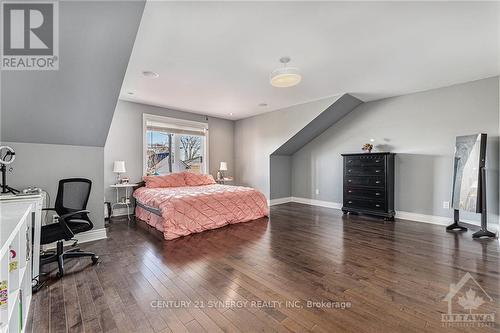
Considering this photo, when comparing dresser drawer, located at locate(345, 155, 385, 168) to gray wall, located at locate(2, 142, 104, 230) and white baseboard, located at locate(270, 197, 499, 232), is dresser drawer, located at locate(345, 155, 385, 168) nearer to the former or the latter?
white baseboard, located at locate(270, 197, 499, 232)

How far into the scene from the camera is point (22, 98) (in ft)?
7.85

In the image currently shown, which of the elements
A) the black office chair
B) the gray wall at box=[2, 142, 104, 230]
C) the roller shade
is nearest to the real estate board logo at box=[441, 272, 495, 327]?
the black office chair

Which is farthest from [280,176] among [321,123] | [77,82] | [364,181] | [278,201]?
[77,82]

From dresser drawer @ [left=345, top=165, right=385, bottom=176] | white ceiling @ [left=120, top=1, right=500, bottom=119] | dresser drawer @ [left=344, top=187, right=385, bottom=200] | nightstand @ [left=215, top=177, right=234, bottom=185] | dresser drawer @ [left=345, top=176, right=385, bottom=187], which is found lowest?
dresser drawer @ [left=344, top=187, right=385, bottom=200]

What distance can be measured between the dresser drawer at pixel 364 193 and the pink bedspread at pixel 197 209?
1.92 m

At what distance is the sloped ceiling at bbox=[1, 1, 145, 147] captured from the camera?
6.26 ft

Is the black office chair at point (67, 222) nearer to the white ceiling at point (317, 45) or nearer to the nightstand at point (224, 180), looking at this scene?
the white ceiling at point (317, 45)

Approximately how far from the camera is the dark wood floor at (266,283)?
1.64 metres

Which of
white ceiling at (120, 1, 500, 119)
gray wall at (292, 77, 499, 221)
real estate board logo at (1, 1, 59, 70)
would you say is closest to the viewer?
real estate board logo at (1, 1, 59, 70)

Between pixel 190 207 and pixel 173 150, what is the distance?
8.87 ft

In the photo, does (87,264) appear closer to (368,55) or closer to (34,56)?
(34,56)

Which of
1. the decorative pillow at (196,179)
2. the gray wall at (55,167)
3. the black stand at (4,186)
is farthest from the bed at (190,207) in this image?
the black stand at (4,186)

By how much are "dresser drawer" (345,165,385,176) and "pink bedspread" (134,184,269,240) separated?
2053 mm

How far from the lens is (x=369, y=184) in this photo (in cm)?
473
